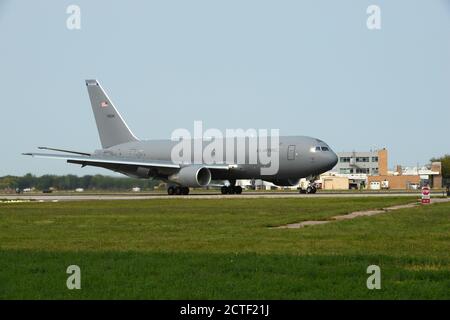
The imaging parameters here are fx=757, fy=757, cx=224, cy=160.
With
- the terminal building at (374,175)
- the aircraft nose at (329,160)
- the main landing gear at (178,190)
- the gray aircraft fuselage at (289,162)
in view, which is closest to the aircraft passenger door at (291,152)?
the gray aircraft fuselage at (289,162)

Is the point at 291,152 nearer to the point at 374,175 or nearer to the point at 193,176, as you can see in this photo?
the point at 193,176

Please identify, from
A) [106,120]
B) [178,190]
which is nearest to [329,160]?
[178,190]

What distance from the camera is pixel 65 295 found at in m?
10.8

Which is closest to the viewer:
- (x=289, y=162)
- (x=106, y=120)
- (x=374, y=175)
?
(x=289, y=162)

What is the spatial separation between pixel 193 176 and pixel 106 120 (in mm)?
17143

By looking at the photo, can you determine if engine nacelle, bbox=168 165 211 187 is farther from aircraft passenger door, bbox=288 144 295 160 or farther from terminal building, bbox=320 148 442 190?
terminal building, bbox=320 148 442 190

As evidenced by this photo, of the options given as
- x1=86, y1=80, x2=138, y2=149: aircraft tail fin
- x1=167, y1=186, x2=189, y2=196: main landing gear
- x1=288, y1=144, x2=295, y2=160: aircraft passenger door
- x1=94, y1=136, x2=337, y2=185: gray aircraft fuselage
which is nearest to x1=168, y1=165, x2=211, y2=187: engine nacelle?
x1=94, y1=136, x2=337, y2=185: gray aircraft fuselage

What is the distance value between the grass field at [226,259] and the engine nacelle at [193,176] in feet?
96.9

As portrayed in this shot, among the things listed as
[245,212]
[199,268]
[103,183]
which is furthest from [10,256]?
[103,183]

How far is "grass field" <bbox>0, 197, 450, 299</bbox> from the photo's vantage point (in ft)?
36.4

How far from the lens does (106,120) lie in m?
68.9

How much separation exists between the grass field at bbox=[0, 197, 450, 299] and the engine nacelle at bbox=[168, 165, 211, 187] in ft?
96.9
